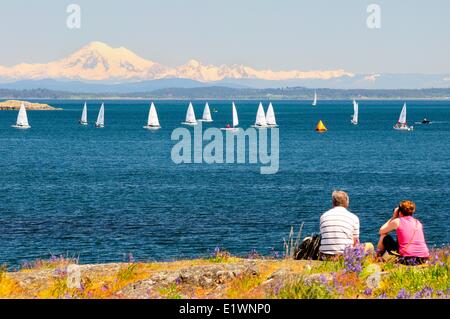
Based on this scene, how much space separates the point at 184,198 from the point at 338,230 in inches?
1795

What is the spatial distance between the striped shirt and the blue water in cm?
2218

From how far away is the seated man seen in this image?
15.3 m

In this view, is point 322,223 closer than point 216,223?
Yes

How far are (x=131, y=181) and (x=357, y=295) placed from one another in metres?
61.7

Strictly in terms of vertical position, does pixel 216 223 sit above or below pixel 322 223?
below

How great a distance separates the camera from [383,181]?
7306 cm

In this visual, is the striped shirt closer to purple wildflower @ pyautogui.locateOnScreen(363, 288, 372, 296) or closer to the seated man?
the seated man

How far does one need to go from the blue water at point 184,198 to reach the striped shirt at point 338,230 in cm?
2218

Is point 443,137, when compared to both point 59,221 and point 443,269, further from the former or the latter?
point 443,269

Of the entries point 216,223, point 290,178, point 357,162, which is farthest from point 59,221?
point 357,162

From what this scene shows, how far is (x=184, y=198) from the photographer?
60531mm

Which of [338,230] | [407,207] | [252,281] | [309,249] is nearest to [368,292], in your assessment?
[252,281]

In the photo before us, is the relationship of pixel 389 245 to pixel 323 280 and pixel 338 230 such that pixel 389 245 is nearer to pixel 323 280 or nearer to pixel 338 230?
pixel 338 230
